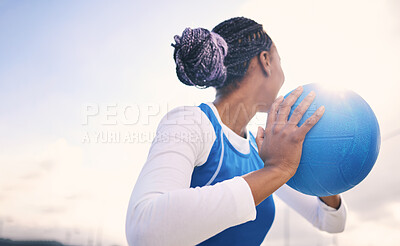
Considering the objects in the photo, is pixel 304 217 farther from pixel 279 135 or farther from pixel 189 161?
pixel 189 161

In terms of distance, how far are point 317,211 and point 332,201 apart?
247 millimetres

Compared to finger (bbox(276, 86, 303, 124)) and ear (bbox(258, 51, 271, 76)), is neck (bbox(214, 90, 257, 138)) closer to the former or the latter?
ear (bbox(258, 51, 271, 76))

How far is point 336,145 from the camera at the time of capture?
226 centimetres

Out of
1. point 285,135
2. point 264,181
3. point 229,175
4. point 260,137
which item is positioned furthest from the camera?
point 229,175

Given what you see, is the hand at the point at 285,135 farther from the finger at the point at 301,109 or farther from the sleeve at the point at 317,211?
the sleeve at the point at 317,211

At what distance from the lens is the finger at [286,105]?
215cm

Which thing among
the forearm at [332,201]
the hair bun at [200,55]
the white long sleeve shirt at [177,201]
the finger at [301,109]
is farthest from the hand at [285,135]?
the forearm at [332,201]

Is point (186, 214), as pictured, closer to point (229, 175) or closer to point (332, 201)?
point (229, 175)

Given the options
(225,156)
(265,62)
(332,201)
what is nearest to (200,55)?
(265,62)

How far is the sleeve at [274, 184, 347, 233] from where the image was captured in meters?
3.16

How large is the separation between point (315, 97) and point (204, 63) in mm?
849

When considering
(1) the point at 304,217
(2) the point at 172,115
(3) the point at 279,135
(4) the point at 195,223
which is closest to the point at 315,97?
(3) the point at 279,135

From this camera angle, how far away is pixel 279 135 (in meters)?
2.05

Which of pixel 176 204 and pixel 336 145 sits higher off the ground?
pixel 336 145
